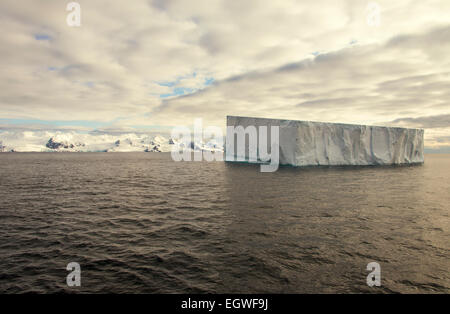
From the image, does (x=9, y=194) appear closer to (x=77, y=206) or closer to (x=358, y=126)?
(x=77, y=206)

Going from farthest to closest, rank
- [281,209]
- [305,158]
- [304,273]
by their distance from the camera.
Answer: [305,158] < [281,209] < [304,273]

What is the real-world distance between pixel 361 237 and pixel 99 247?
31.0 ft

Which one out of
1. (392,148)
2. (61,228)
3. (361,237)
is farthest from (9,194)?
(392,148)

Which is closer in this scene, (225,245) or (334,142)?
(225,245)

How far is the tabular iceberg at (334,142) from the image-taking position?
124 feet

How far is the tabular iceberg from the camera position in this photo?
37.9m

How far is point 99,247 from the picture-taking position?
7.93 meters

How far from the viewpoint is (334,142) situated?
40.7 meters

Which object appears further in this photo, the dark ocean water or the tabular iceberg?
the tabular iceberg

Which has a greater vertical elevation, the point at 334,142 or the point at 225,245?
the point at 334,142

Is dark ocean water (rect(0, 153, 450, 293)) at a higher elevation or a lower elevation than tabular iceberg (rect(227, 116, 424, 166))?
lower

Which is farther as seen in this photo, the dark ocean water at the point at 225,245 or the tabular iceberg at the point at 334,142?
the tabular iceberg at the point at 334,142

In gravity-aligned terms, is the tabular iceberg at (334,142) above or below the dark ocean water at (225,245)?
above
